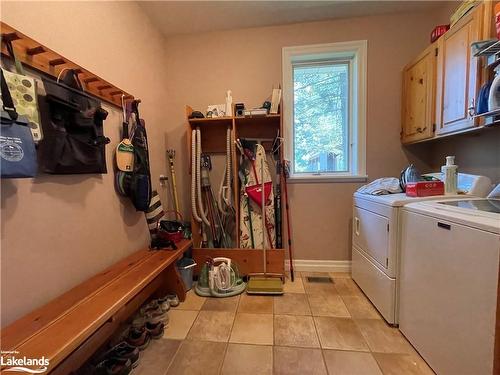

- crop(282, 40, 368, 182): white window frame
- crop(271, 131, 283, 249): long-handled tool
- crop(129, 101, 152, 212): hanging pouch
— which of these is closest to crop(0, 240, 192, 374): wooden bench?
crop(129, 101, 152, 212): hanging pouch

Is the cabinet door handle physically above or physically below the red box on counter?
below

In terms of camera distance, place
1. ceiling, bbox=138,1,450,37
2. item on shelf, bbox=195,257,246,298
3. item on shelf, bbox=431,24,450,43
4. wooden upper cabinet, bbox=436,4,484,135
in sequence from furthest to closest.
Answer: ceiling, bbox=138,1,450,37 < item on shelf, bbox=195,257,246,298 < item on shelf, bbox=431,24,450,43 < wooden upper cabinet, bbox=436,4,484,135

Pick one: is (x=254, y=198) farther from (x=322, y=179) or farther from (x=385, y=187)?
(x=385, y=187)

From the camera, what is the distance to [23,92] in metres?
0.96

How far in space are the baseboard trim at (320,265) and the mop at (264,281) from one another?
14.4 inches

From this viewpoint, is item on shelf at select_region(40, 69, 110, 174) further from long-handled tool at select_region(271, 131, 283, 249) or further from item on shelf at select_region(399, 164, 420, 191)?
item on shelf at select_region(399, 164, 420, 191)

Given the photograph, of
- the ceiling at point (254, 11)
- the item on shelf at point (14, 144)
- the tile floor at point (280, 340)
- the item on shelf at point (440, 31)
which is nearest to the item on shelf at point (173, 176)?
the tile floor at point (280, 340)

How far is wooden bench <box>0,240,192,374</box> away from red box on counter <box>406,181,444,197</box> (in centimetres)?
180

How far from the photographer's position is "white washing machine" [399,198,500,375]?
0.86 m

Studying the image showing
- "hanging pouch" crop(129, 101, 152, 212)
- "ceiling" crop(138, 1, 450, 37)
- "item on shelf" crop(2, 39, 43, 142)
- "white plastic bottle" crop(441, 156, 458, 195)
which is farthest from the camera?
"ceiling" crop(138, 1, 450, 37)

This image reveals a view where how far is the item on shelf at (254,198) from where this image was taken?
7.29ft

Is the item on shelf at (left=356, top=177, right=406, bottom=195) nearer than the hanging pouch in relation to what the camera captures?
No

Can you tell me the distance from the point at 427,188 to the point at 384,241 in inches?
17.8

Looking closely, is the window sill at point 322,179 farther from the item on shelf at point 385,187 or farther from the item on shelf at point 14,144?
the item on shelf at point 14,144
